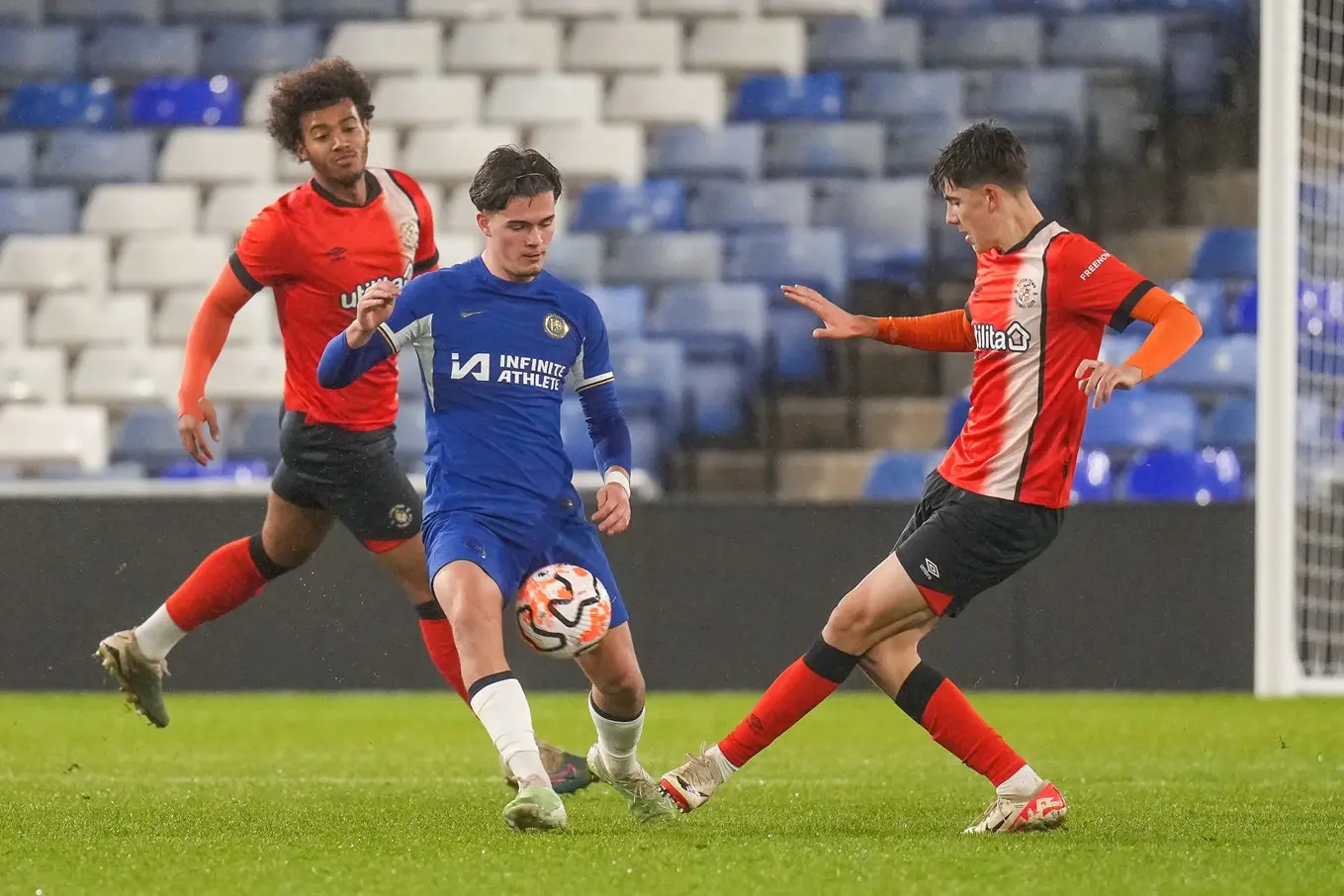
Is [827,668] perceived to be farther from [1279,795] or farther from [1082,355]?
[1279,795]

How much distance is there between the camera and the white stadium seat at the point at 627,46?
1317 centimetres

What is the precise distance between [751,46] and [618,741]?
8753mm

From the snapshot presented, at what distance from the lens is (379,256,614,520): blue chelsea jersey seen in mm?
4930

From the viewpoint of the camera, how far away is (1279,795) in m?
5.59

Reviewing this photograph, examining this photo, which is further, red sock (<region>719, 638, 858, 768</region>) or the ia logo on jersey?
red sock (<region>719, 638, 858, 768</region>)

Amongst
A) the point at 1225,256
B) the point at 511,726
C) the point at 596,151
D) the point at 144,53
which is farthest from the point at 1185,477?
the point at 144,53

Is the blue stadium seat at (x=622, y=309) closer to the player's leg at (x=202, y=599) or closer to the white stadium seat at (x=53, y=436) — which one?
the white stadium seat at (x=53, y=436)

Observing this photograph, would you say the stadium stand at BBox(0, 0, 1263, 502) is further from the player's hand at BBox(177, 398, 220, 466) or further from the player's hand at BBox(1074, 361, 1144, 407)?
the player's hand at BBox(1074, 361, 1144, 407)

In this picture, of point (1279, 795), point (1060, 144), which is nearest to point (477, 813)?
point (1279, 795)

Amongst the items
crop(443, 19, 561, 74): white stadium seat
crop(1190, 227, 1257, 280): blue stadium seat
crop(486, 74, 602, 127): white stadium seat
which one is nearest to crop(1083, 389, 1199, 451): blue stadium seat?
crop(1190, 227, 1257, 280): blue stadium seat

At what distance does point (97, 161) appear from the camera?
13062 millimetres

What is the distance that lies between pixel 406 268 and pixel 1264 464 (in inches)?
188

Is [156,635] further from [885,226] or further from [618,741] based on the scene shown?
[885,226]

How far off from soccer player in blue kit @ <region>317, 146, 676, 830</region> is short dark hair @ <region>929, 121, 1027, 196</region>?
→ 0.99 metres
